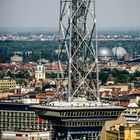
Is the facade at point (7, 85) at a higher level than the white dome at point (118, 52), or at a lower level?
higher

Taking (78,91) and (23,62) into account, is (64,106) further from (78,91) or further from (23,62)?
(23,62)

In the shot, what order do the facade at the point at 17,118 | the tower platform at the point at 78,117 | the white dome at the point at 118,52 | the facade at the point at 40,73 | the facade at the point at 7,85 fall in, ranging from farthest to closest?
1. the white dome at the point at 118,52
2. the facade at the point at 40,73
3. the facade at the point at 7,85
4. the facade at the point at 17,118
5. the tower platform at the point at 78,117

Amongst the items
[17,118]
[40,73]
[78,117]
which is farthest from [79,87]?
[40,73]

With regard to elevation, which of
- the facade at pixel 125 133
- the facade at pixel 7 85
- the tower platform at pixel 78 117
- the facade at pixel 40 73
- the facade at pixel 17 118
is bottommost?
the facade at pixel 40 73

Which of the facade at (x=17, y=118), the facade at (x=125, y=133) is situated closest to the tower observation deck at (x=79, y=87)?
the facade at (x=125, y=133)

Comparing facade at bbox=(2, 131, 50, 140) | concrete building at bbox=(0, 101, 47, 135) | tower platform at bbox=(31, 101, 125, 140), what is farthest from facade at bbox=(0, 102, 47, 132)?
tower platform at bbox=(31, 101, 125, 140)

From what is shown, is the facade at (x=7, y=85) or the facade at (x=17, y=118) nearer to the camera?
the facade at (x=17, y=118)

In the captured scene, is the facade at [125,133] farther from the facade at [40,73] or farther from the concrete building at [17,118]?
the facade at [40,73]
